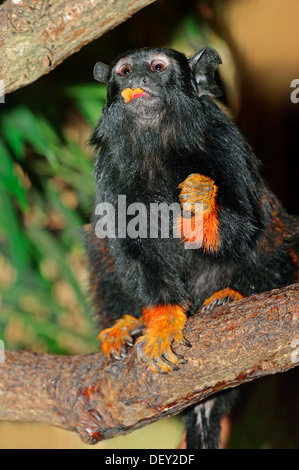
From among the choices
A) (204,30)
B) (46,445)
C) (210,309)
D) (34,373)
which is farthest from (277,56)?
(46,445)

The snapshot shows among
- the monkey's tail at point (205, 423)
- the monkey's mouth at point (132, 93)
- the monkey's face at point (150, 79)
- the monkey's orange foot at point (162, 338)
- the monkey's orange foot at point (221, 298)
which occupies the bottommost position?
the monkey's tail at point (205, 423)

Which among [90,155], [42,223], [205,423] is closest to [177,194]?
[205,423]

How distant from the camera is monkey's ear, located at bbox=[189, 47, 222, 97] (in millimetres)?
2480

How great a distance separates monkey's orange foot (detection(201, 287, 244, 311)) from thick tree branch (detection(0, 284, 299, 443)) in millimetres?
122

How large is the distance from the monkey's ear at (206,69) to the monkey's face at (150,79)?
0.17 ft

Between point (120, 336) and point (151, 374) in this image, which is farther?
point (120, 336)

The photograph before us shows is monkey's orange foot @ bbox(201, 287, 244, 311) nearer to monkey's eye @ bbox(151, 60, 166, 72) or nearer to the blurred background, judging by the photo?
monkey's eye @ bbox(151, 60, 166, 72)

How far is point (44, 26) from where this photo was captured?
2.27 m

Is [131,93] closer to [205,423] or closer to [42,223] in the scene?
[205,423]

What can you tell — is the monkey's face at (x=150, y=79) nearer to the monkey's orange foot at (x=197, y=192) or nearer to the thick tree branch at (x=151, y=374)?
the monkey's orange foot at (x=197, y=192)

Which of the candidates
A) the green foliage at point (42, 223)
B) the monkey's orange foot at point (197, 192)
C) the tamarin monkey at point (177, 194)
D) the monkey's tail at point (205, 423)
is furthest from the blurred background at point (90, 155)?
the monkey's orange foot at point (197, 192)

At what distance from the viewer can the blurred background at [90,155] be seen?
399 centimetres

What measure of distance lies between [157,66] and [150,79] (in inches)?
2.8

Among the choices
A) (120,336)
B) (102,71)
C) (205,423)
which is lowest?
(205,423)
